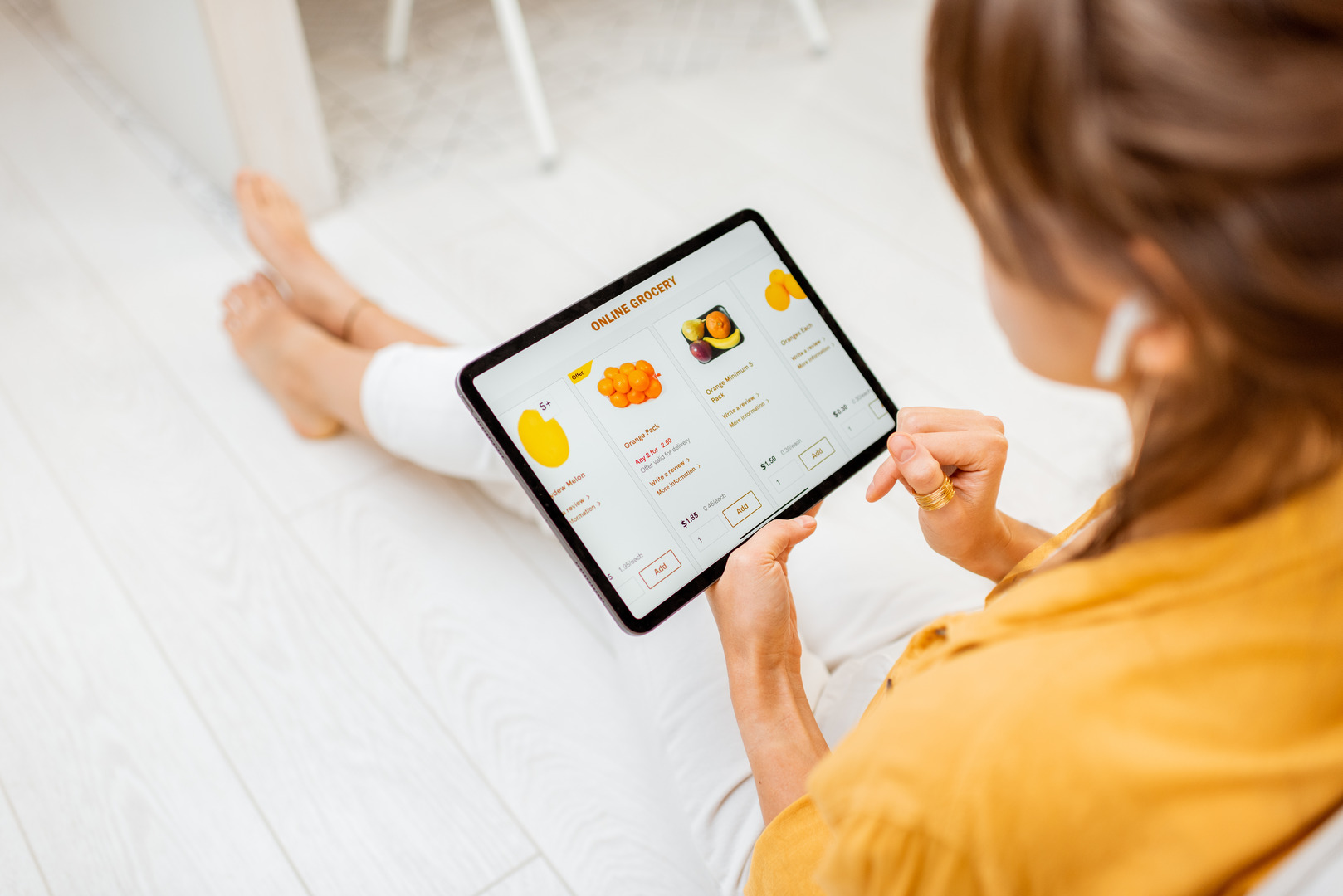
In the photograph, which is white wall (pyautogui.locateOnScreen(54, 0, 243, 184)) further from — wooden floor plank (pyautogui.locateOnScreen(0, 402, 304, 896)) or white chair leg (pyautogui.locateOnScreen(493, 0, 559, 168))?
wooden floor plank (pyautogui.locateOnScreen(0, 402, 304, 896))

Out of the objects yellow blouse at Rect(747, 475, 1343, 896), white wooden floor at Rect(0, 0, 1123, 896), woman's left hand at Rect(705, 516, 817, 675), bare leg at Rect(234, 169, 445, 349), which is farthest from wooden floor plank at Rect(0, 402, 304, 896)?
yellow blouse at Rect(747, 475, 1343, 896)

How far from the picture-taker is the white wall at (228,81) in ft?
4.32

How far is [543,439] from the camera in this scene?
0.72 meters

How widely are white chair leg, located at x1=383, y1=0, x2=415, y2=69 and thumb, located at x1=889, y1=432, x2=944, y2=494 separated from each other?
4.61ft

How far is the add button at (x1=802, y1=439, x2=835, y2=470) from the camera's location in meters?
0.79

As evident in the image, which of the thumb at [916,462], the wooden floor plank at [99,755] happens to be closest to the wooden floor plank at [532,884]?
the wooden floor plank at [99,755]

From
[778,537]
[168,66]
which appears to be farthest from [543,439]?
[168,66]

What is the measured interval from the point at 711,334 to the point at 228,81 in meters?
0.93

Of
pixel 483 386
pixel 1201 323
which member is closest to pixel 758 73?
pixel 483 386

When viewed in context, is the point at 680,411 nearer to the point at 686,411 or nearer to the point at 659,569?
the point at 686,411

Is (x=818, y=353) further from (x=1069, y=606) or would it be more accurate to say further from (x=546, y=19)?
(x=546, y=19)

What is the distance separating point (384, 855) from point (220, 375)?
68 centimetres

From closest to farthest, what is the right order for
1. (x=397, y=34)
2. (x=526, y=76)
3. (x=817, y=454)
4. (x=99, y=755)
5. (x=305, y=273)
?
1. (x=817, y=454)
2. (x=99, y=755)
3. (x=305, y=273)
4. (x=526, y=76)
5. (x=397, y=34)

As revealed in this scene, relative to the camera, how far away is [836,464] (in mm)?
806
